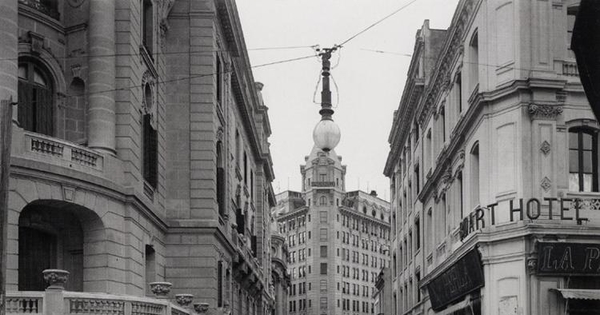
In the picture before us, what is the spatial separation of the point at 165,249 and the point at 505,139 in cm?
1262

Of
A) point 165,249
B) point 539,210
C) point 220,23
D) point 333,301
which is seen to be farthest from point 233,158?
point 333,301

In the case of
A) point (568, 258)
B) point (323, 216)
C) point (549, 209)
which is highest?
point (323, 216)

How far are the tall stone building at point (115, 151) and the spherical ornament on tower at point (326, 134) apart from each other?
7.61 metres

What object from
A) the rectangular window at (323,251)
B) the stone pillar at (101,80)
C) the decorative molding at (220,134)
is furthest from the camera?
the rectangular window at (323,251)

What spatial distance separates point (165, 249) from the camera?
3228 cm

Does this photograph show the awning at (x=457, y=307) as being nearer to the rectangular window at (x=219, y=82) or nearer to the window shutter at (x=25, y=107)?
the rectangular window at (x=219, y=82)

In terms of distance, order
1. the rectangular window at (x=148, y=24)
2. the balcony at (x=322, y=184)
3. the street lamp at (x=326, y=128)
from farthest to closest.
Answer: the balcony at (x=322, y=184), the rectangular window at (x=148, y=24), the street lamp at (x=326, y=128)

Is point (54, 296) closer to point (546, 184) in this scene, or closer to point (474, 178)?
point (546, 184)

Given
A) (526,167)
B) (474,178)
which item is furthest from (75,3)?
(474,178)

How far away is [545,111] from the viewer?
2720 centimetres

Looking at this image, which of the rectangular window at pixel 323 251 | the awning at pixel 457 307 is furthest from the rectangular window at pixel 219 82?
the rectangular window at pixel 323 251

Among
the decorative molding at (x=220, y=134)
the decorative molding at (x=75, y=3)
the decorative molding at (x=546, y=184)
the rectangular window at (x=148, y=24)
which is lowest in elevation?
the decorative molding at (x=546, y=184)

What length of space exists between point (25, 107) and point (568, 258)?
1592 cm

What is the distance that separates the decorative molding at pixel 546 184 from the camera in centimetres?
2688
